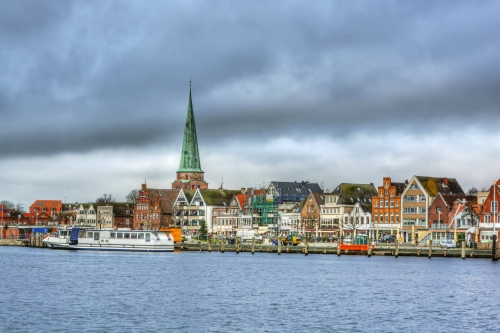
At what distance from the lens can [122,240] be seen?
147500 mm

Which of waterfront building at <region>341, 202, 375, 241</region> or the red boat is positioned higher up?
waterfront building at <region>341, 202, 375, 241</region>

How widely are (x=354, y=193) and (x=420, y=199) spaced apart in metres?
21.7

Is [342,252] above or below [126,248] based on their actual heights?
below

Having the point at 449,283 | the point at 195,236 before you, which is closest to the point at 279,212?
the point at 195,236

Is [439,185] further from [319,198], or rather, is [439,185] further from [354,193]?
[319,198]

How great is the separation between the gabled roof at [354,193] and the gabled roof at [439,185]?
1878cm

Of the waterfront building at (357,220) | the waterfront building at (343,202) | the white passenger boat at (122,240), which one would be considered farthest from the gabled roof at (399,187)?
the white passenger boat at (122,240)

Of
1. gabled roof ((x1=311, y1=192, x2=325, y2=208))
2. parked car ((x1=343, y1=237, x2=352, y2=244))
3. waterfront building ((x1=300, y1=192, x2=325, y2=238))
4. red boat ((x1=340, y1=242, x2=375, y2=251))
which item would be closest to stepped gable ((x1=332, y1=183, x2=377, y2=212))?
gabled roof ((x1=311, y1=192, x2=325, y2=208))

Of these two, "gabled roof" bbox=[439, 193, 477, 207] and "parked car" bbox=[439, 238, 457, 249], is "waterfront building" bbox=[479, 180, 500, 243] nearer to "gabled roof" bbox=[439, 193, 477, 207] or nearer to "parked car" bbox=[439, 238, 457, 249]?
"parked car" bbox=[439, 238, 457, 249]

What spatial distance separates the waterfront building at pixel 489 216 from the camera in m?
139

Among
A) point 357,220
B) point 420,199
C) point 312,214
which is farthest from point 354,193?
point 420,199

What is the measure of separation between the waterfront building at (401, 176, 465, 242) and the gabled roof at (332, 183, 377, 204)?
1608 cm

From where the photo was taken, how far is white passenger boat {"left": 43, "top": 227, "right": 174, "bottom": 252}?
146250 millimetres

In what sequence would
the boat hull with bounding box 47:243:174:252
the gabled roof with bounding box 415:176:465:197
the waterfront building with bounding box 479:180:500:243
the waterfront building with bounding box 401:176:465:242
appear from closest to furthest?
the waterfront building with bounding box 479:180:500:243, the boat hull with bounding box 47:243:174:252, the waterfront building with bounding box 401:176:465:242, the gabled roof with bounding box 415:176:465:197
